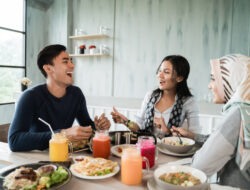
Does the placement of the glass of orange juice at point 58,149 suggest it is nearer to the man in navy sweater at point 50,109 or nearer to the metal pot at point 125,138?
the man in navy sweater at point 50,109

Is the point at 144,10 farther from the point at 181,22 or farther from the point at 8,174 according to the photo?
the point at 8,174

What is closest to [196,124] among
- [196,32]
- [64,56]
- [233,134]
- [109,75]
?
[233,134]

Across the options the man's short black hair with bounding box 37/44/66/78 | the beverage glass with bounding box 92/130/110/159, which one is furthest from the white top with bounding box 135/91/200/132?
the man's short black hair with bounding box 37/44/66/78

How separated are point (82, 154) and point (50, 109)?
0.55 m

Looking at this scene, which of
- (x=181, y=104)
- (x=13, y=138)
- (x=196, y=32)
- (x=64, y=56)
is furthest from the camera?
(x=196, y=32)

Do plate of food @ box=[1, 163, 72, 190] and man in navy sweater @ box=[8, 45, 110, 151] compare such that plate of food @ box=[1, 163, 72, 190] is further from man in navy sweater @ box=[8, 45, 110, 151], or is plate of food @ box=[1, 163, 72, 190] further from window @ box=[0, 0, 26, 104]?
window @ box=[0, 0, 26, 104]

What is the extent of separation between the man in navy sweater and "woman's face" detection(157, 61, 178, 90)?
2.07ft

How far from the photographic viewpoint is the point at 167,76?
189 cm

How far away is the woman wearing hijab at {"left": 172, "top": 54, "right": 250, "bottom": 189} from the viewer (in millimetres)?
879

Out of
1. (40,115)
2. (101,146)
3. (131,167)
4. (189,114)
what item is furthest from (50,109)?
(189,114)

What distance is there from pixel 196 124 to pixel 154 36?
2808 mm

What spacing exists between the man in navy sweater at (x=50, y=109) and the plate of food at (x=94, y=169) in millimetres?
295

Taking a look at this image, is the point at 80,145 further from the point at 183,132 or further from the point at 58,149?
the point at 183,132

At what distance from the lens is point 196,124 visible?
1.84 meters
